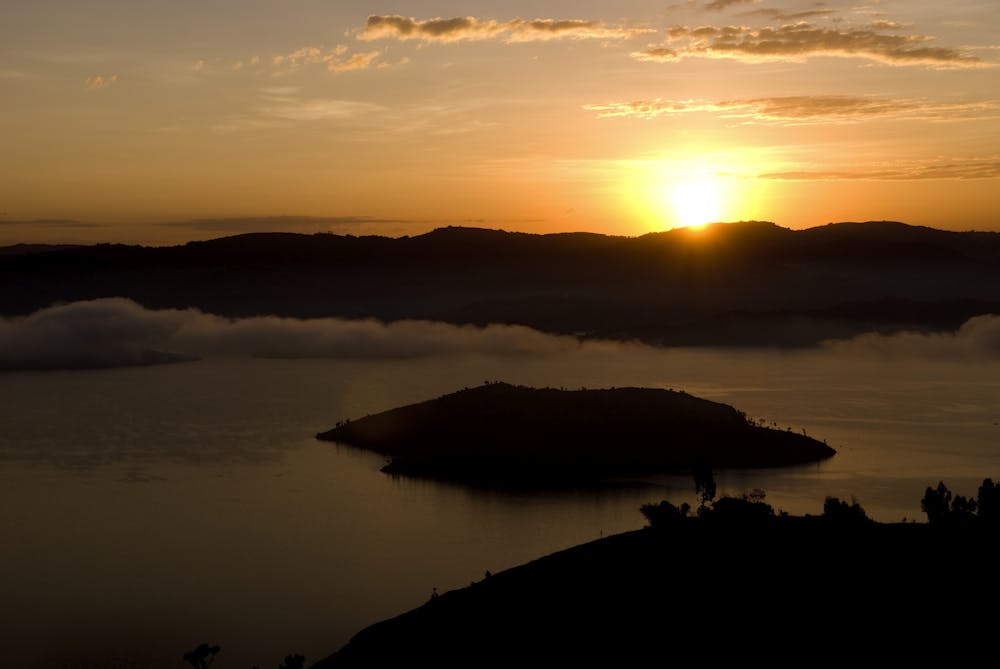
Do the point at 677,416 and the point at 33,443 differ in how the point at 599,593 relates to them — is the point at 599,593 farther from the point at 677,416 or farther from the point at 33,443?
the point at 33,443

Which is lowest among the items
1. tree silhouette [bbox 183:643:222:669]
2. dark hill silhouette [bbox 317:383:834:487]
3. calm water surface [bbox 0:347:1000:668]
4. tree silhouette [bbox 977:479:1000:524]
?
calm water surface [bbox 0:347:1000:668]

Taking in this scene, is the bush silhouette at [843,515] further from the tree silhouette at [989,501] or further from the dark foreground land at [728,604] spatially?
the tree silhouette at [989,501]

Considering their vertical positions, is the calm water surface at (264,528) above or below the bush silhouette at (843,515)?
below

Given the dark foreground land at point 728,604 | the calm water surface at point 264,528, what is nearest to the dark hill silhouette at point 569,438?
the calm water surface at point 264,528

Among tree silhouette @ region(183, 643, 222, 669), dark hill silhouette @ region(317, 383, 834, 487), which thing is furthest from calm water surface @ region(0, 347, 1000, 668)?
dark hill silhouette @ region(317, 383, 834, 487)

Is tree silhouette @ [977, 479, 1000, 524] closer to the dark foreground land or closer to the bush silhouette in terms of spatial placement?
the bush silhouette
